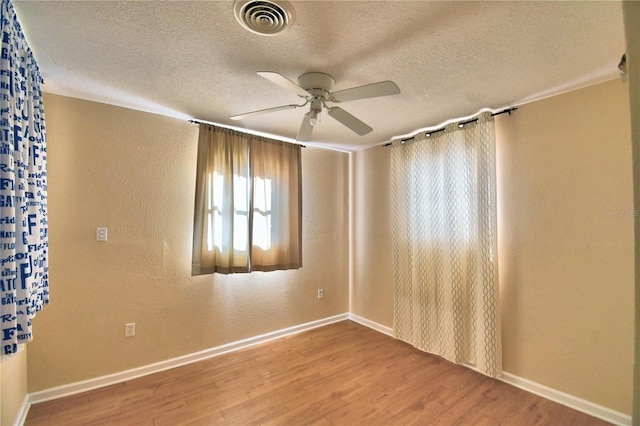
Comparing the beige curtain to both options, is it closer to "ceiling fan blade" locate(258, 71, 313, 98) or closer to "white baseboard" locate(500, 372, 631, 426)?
"ceiling fan blade" locate(258, 71, 313, 98)

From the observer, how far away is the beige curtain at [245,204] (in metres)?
2.80

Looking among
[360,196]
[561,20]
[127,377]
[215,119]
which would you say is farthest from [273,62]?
[127,377]

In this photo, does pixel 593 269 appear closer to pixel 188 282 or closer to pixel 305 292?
pixel 305 292

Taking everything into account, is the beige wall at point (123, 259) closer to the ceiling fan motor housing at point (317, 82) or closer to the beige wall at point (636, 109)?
the ceiling fan motor housing at point (317, 82)

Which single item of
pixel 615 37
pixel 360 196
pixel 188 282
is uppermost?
pixel 615 37

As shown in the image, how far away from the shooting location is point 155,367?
8.38 ft

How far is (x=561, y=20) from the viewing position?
1.38 m

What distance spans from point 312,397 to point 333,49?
2481 millimetres

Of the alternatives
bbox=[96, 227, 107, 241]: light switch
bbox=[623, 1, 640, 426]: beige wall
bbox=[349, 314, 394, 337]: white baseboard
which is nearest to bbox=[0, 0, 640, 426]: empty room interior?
bbox=[96, 227, 107, 241]: light switch

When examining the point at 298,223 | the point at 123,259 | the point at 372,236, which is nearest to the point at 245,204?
the point at 298,223

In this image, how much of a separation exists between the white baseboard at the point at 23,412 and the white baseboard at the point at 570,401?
3629 millimetres

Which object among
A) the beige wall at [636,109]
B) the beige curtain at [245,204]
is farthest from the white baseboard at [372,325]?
the beige wall at [636,109]

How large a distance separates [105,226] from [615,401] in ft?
13.4

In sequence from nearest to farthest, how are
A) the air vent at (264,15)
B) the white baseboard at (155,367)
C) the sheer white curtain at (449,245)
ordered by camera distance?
1. the air vent at (264,15)
2. the white baseboard at (155,367)
3. the sheer white curtain at (449,245)
